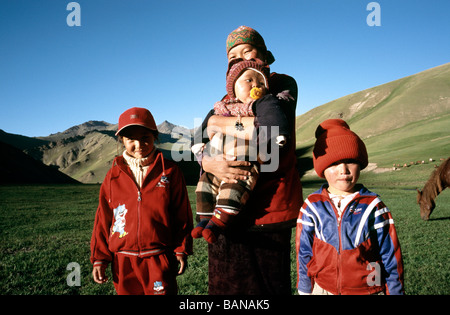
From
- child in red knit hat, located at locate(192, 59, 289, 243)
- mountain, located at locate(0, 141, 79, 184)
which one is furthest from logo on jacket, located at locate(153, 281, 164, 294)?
mountain, located at locate(0, 141, 79, 184)

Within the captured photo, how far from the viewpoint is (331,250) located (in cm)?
179

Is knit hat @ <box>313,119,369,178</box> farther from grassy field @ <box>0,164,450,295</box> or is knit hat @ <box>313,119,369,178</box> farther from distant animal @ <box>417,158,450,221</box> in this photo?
distant animal @ <box>417,158,450,221</box>

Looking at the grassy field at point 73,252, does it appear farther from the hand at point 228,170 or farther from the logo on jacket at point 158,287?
the hand at point 228,170

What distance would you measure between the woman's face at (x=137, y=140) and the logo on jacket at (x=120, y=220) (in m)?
0.47

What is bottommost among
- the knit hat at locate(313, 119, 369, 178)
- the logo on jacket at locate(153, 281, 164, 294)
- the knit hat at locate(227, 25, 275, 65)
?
the logo on jacket at locate(153, 281, 164, 294)

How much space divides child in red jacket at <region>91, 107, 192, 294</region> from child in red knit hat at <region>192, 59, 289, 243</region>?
0.60 metres

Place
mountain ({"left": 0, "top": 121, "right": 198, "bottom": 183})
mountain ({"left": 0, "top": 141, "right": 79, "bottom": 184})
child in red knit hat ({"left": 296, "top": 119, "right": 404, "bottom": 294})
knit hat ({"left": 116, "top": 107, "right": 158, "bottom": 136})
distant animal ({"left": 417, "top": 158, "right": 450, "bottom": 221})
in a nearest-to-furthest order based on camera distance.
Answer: child in red knit hat ({"left": 296, "top": 119, "right": 404, "bottom": 294}), knit hat ({"left": 116, "top": 107, "right": 158, "bottom": 136}), distant animal ({"left": 417, "top": 158, "right": 450, "bottom": 221}), mountain ({"left": 0, "top": 141, "right": 79, "bottom": 184}), mountain ({"left": 0, "top": 121, "right": 198, "bottom": 183})

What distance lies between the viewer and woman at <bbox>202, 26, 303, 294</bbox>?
1732mm

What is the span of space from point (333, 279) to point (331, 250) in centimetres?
18

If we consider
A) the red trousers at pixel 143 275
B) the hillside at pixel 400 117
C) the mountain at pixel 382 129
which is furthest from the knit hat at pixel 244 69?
the hillside at pixel 400 117

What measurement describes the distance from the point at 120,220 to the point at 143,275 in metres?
0.48

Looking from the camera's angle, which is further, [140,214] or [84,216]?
[84,216]
